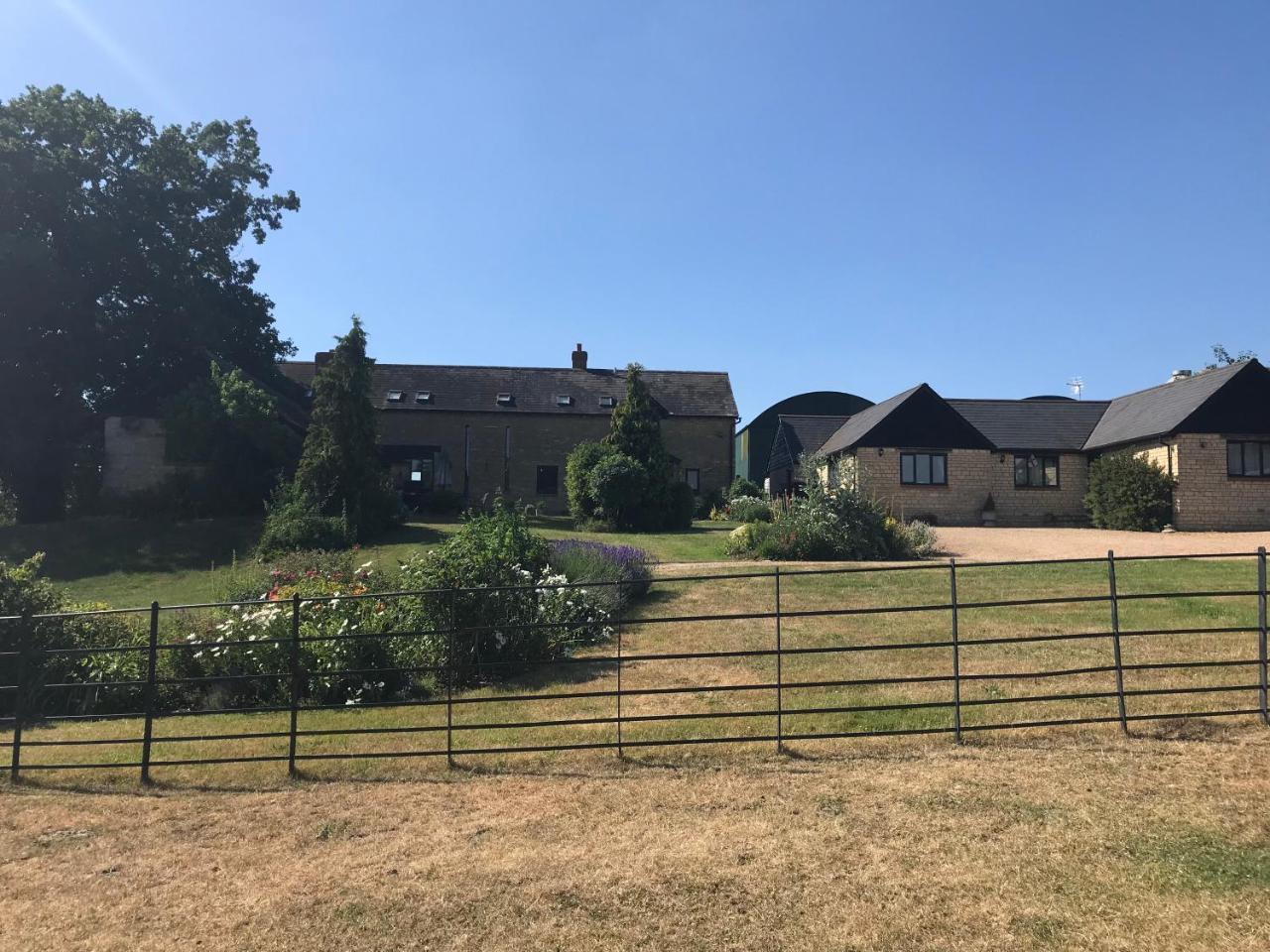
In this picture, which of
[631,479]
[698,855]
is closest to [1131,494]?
[631,479]

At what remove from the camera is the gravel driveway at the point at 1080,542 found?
17750 millimetres

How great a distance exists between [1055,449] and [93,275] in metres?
34.4

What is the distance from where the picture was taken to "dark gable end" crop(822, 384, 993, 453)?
2722 cm

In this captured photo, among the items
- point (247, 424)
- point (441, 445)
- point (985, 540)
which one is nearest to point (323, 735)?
point (985, 540)

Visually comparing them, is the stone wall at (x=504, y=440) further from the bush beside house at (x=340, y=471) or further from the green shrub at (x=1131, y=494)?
the green shrub at (x=1131, y=494)

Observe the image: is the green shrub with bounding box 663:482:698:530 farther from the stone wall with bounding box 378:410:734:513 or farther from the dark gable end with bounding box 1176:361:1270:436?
the dark gable end with bounding box 1176:361:1270:436

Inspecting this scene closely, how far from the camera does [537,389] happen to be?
38969 mm

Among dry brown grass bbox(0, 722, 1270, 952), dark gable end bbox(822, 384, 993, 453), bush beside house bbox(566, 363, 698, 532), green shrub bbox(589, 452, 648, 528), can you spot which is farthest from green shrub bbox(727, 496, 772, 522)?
dry brown grass bbox(0, 722, 1270, 952)

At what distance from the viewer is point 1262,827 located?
4.38 m

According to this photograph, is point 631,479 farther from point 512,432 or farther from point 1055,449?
point 1055,449

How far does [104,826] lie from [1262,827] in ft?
23.3

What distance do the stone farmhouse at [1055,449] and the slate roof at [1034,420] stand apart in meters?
0.05

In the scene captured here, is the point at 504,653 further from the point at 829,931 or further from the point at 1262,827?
the point at 1262,827

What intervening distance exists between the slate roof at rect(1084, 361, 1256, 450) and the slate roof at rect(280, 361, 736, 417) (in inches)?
621
